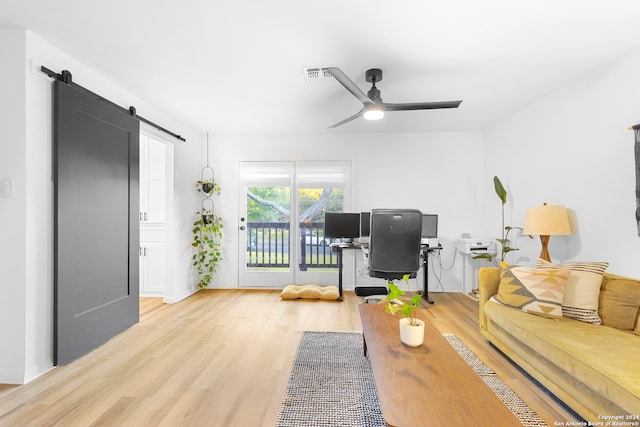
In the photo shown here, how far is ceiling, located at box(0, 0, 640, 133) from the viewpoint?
186 centimetres

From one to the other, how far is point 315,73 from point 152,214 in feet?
10.3

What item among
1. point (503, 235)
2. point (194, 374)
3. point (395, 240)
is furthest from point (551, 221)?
point (194, 374)

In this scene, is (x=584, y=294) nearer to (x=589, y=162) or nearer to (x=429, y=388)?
(x=589, y=162)

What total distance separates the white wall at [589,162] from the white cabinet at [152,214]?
15.7 feet

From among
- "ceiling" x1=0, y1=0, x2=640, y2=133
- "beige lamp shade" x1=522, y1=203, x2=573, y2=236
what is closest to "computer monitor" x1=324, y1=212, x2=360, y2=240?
"ceiling" x1=0, y1=0, x2=640, y2=133

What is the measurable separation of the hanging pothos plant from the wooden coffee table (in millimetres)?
3395

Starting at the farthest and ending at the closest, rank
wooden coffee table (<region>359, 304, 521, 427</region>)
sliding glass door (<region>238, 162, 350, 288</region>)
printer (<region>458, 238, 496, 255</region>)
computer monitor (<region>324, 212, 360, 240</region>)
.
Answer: sliding glass door (<region>238, 162, 350, 288</region>) → computer monitor (<region>324, 212, 360, 240</region>) → printer (<region>458, 238, 496, 255</region>) → wooden coffee table (<region>359, 304, 521, 427</region>)

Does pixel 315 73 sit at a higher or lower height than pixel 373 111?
higher

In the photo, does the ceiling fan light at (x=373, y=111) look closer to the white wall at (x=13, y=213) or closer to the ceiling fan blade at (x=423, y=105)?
the ceiling fan blade at (x=423, y=105)

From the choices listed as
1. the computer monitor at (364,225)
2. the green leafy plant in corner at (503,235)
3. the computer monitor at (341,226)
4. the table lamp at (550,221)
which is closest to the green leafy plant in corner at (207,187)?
the computer monitor at (341,226)

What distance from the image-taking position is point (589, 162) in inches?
105

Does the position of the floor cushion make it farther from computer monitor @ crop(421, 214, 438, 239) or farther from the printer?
the printer

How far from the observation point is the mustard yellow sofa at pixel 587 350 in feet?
4.58

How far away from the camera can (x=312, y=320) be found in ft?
11.0
